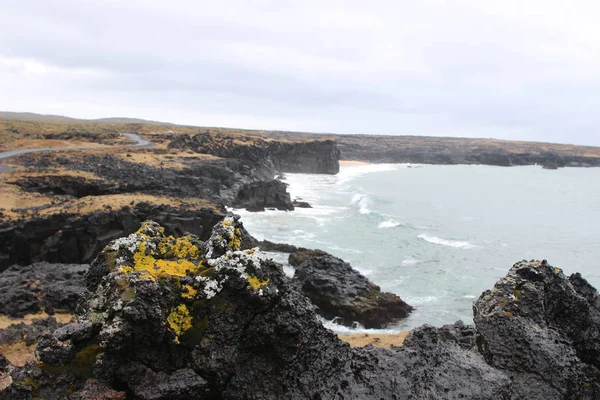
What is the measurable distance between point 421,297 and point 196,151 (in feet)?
178

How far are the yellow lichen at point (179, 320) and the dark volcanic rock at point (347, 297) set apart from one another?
16.2 meters

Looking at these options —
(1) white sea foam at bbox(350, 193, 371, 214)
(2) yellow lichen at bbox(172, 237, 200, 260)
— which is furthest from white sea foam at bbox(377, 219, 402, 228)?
(2) yellow lichen at bbox(172, 237, 200, 260)

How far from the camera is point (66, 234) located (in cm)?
2523

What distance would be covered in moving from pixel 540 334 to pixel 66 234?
80.7 ft

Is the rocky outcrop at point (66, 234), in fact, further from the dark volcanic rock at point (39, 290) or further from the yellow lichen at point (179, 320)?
the yellow lichen at point (179, 320)

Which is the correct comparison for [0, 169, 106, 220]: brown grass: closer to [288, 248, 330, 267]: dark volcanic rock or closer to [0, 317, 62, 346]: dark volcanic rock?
[0, 317, 62, 346]: dark volcanic rock

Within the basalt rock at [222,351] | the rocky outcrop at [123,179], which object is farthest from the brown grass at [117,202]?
the basalt rock at [222,351]

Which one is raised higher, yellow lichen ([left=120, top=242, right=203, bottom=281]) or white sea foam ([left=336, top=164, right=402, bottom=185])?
yellow lichen ([left=120, top=242, right=203, bottom=281])

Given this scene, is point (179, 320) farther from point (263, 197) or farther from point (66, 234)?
point (263, 197)

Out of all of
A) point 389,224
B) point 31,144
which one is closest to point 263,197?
point 389,224

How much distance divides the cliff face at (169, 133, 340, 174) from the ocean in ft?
41.2

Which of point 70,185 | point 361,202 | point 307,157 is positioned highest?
point 70,185

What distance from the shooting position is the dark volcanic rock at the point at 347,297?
2347 centimetres

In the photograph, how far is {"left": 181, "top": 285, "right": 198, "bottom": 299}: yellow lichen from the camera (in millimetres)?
7727
